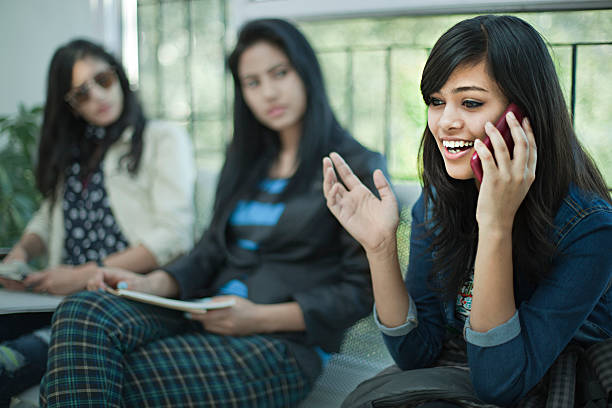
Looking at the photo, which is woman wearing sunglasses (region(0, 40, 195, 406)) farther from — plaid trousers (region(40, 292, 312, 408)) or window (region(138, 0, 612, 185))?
plaid trousers (region(40, 292, 312, 408))

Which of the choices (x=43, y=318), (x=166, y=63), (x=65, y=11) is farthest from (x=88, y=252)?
(x=65, y=11)

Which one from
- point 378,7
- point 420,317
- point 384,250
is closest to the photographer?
point 384,250

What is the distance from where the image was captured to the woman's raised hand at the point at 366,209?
1141mm

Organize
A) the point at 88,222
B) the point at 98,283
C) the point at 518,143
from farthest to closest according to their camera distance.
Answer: the point at 88,222 → the point at 98,283 → the point at 518,143

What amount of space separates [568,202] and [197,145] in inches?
84.1

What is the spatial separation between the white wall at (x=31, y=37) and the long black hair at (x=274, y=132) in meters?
1.51

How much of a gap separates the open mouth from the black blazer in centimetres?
48

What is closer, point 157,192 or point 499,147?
point 499,147

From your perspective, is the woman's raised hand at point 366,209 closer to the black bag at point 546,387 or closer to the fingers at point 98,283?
the black bag at point 546,387

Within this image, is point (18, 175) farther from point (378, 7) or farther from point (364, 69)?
point (378, 7)

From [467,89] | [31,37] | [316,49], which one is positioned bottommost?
[467,89]

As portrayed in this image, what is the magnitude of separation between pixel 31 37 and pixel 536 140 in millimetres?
3009

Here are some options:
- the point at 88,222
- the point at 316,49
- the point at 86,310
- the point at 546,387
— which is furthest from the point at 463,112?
the point at 88,222

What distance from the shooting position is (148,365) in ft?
4.39
